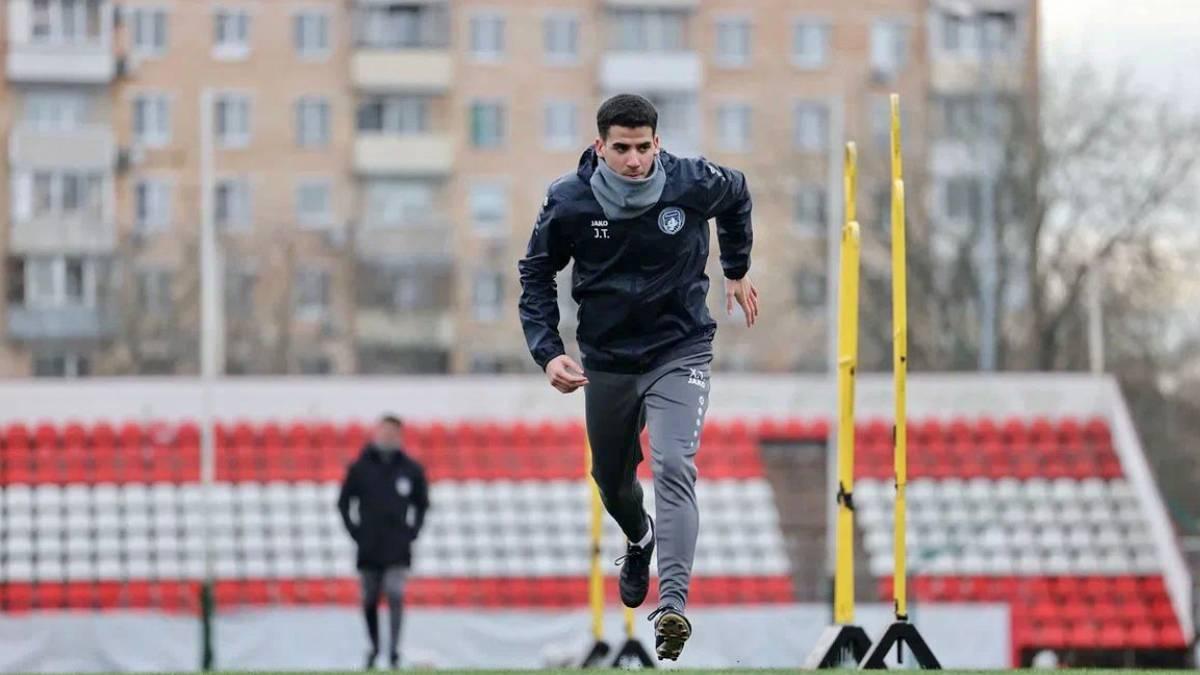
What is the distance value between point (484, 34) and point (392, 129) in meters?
3.39

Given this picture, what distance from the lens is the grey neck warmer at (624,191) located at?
323 inches

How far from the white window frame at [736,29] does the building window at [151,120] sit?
45.5 feet

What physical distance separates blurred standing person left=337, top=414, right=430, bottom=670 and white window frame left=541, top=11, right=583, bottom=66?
137ft

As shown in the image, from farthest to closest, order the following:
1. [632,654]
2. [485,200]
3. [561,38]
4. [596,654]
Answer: [485,200] → [561,38] → [596,654] → [632,654]

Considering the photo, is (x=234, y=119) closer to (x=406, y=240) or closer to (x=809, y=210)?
(x=406, y=240)

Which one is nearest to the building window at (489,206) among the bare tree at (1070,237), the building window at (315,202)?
the building window at (315,202)

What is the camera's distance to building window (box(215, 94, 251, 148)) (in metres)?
57.2

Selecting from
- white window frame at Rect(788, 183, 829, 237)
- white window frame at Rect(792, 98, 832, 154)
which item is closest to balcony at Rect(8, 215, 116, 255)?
white window frame at Rect(788, 183, 829, 237)

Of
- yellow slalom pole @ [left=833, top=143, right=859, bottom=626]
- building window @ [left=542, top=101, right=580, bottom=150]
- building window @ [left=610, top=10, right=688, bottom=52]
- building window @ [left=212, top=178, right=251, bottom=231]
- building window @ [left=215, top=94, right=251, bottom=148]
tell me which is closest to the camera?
yellow slalom pole @ [left=833, top=143, right=859, bottom=626]

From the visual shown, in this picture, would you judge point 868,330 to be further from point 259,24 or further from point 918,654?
point 918,654

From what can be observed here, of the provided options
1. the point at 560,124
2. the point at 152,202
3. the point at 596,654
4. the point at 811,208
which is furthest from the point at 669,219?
the point at 560,124

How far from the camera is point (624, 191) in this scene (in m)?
8.21

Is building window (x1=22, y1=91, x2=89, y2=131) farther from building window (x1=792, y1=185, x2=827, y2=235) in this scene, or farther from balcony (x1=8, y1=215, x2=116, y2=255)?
building window (x1=792, y1=185, x2=827, y2=235)

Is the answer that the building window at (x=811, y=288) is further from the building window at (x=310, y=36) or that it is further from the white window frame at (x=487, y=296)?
the building window at (x=310, y=36)
